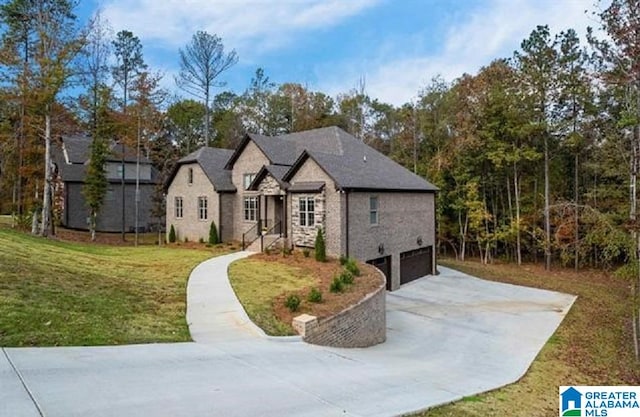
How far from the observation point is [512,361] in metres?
11.0

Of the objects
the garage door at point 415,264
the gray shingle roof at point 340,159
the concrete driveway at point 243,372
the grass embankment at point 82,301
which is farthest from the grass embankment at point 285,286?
the garage door at point 415,264

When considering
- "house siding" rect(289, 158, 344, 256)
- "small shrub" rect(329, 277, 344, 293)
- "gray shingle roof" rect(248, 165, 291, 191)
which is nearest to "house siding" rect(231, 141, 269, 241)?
"gray shingle roof" rect(248, 165, 291, 191)

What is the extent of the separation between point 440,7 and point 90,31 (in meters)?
18.4

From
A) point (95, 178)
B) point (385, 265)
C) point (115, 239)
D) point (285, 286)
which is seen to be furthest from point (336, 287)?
point (115, 239)

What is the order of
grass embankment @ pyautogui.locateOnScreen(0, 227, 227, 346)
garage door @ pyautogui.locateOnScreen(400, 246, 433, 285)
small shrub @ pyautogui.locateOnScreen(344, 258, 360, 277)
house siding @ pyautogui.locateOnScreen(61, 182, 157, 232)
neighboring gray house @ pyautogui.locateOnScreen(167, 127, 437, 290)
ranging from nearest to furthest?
grass embankment @ pyautogui.locateOnScreen(0, 227, 227, 346) < small shrub @ pyautogui.locateOnScreen(344, 258, 360, 277) < neighboring gray house @ pyautogui.locateOnScreen(167, 127, 437, 290) < garage door @ pyautogui.locateOnScreen(400, 246, 433, 285) < house siding @ pyautogui.locateOnScreen(61, 182, 157, 232)

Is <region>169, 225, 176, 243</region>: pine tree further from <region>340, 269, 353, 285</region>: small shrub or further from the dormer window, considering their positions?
<region>340, 269, 353, 285</region>: small shrub

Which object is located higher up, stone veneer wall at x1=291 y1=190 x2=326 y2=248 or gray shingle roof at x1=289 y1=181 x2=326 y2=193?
gray shingle roof at x1=289 y1=181 x2=326 y2=193

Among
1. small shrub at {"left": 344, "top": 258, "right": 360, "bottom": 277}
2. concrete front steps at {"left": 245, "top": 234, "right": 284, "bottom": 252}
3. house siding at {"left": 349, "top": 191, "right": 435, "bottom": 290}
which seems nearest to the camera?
small shrub at {"left": 344, "top": 258, "right": 360, "bottom": 277}

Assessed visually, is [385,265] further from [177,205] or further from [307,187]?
[177,205]

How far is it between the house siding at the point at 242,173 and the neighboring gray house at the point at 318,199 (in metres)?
0.06

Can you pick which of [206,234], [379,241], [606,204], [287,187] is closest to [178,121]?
[206,234]

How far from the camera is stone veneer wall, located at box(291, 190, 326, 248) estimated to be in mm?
18453

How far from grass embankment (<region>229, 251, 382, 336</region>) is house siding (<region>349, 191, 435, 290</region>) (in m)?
1.95

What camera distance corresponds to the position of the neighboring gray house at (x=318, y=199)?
18.4 meters
